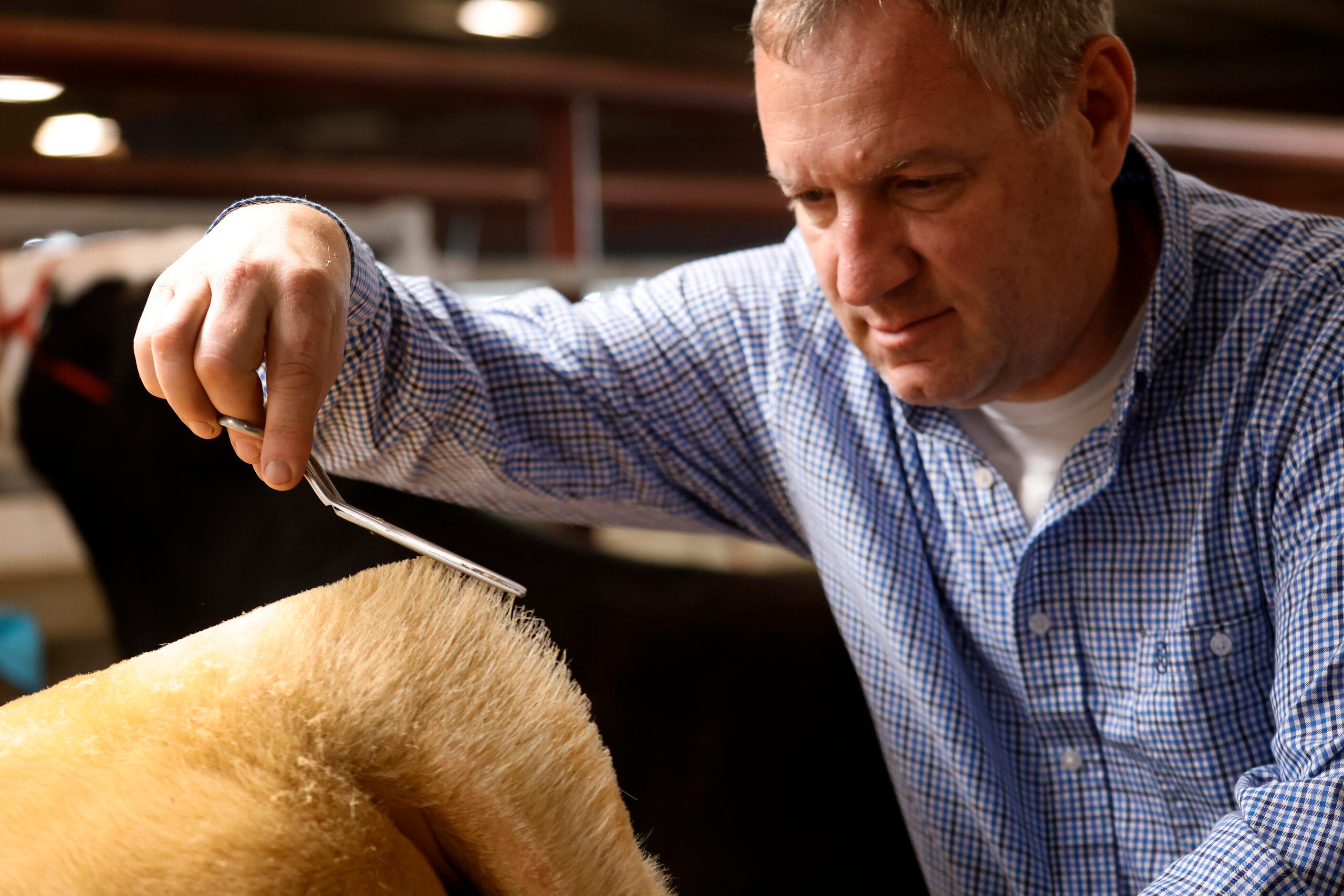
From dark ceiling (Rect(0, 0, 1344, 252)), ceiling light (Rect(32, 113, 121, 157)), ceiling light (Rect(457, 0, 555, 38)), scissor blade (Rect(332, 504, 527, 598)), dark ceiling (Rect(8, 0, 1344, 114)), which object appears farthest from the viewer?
ceiling light (Rect(457, 0, 555, 38))

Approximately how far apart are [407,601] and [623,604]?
19.6 inches

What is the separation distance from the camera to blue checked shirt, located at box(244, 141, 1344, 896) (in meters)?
0.82

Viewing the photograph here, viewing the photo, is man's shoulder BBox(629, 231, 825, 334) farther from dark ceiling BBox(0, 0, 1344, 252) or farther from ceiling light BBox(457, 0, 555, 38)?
ceiling light BBox(457, 0, 555, 38)

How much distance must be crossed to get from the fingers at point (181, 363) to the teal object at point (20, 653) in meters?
0.72

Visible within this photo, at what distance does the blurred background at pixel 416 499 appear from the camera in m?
0.98

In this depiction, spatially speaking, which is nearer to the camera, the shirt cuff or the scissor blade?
the scissor blade

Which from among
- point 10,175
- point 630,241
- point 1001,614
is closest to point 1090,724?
point 1001,614

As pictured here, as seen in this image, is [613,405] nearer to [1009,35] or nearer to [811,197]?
[811,197]

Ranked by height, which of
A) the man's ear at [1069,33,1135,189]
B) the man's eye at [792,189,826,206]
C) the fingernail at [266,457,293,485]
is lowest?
the fingernail at [266,457,293,485]

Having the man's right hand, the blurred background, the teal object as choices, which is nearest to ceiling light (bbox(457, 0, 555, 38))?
the blurred background

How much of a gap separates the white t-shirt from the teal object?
3.18 ft

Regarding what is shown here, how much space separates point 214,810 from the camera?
445 mm

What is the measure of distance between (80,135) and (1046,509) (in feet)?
13.7

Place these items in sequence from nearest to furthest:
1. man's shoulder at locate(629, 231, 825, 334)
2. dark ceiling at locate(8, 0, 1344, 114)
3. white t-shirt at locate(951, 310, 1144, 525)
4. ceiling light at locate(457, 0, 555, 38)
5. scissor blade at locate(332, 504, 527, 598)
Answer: scissor blade at locate(332, 504, 527, 598) → white t-shirt at locate(951, 310, 1144, 525) → man's shoulder at locate(629, 231, 825, 334) → dark ceiling at locate(8, 0, 1344, 114) → ceiling light at locate(457, 0, 555, 38)
